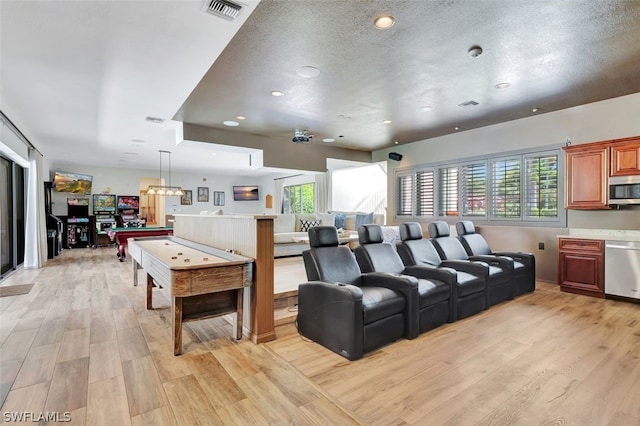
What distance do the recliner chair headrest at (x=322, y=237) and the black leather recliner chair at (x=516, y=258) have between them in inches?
107

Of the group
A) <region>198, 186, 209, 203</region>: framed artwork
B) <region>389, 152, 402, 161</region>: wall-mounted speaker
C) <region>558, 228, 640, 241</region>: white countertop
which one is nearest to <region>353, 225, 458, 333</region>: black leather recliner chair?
<region>558, 228, 640, 241</region>: white countertop

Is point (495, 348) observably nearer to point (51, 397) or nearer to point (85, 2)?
point (51, 397)

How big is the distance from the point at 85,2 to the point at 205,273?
211 cm

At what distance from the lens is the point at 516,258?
15.6ft

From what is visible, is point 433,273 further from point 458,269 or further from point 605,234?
point 605,234

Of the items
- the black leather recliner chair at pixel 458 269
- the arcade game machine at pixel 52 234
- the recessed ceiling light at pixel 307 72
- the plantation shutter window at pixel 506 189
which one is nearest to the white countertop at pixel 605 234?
the plantation shutter window at pixel 506 189

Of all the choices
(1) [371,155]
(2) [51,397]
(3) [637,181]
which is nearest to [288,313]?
(2) [51,397]

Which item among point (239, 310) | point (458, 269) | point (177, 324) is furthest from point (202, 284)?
point (458, 269)

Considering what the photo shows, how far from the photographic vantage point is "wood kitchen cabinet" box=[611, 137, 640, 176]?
4.22 m

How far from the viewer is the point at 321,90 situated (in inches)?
161

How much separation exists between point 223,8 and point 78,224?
10.4 m

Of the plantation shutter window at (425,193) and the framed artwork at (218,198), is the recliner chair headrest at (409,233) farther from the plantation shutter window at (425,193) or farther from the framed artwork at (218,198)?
the framed artwork at (218,198)

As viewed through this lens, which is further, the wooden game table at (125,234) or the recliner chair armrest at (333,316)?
the wooden game table at (125,234)

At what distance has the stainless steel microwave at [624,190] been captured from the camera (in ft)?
13.9
